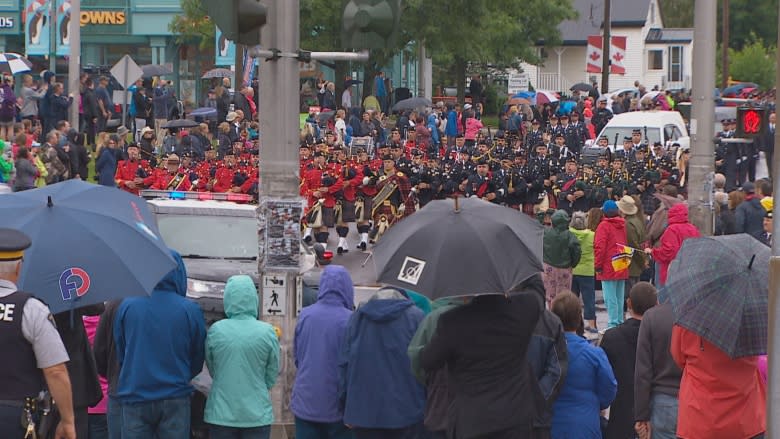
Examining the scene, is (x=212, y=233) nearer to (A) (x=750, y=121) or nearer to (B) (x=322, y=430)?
(B) (x=322, y=430)

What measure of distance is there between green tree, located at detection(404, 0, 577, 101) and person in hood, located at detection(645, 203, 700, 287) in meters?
26.7

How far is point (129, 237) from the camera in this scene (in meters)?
7.89

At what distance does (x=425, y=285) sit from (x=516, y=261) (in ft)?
1.62

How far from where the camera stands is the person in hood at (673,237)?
16.7 meters

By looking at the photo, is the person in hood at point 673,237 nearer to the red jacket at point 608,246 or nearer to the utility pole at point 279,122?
the red jacket at point 608,246

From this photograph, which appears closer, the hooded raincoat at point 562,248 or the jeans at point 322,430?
the jeans at point 322,430

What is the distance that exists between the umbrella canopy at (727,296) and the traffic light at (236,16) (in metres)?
2.81

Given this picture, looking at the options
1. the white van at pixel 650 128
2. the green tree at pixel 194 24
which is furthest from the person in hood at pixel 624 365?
the green tree at pixel 194 24

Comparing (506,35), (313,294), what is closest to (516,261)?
(313,294)

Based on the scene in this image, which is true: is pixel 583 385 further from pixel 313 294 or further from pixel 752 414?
pixel 313 294

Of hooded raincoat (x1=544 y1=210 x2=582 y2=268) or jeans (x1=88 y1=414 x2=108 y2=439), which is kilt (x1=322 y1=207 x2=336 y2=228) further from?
jeans (x1=88 y1=414 x2=108 y2=439)

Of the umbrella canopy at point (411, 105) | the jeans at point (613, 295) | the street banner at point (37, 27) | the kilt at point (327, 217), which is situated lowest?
the jeans at point (613, 295)

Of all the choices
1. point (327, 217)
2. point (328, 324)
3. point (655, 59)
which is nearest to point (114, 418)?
point (328, 324)

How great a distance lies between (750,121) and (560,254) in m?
3.63
